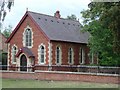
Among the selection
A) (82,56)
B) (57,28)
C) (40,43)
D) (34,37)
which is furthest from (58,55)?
(82,56)

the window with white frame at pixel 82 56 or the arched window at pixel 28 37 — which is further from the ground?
the arched window at pixel 28 37

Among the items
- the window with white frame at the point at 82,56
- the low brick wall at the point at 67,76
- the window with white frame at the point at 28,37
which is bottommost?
the low brick wall at the point at 67,76

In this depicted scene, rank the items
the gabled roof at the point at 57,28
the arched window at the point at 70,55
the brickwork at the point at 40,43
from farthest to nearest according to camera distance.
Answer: the arched window at the point at 70,55, the gabled roof at the point at 57,28, the brickwork at the point at 40,43

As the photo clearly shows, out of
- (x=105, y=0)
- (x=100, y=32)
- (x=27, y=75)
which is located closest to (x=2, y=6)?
(x=27, y=75)

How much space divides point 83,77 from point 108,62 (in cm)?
827

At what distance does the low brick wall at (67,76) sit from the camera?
2749 centimetres

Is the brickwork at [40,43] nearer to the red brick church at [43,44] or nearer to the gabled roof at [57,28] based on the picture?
the red brick church at [43,44]

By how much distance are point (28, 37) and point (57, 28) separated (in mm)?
4130

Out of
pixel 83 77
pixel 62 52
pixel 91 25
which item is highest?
pixel 91 25

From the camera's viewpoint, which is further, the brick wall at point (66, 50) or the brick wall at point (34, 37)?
the brick wall at point (34, 37)

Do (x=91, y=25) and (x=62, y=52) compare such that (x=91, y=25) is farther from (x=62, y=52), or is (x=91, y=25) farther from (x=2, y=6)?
(x=2, y=6)

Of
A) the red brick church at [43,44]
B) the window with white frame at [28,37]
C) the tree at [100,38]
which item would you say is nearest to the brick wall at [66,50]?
the red brick church at [43,44]

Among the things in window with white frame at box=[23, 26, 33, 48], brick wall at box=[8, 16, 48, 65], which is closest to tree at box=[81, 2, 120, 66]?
brick wall at box=[8, 16, 48, 65]

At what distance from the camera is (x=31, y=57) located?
138ft
